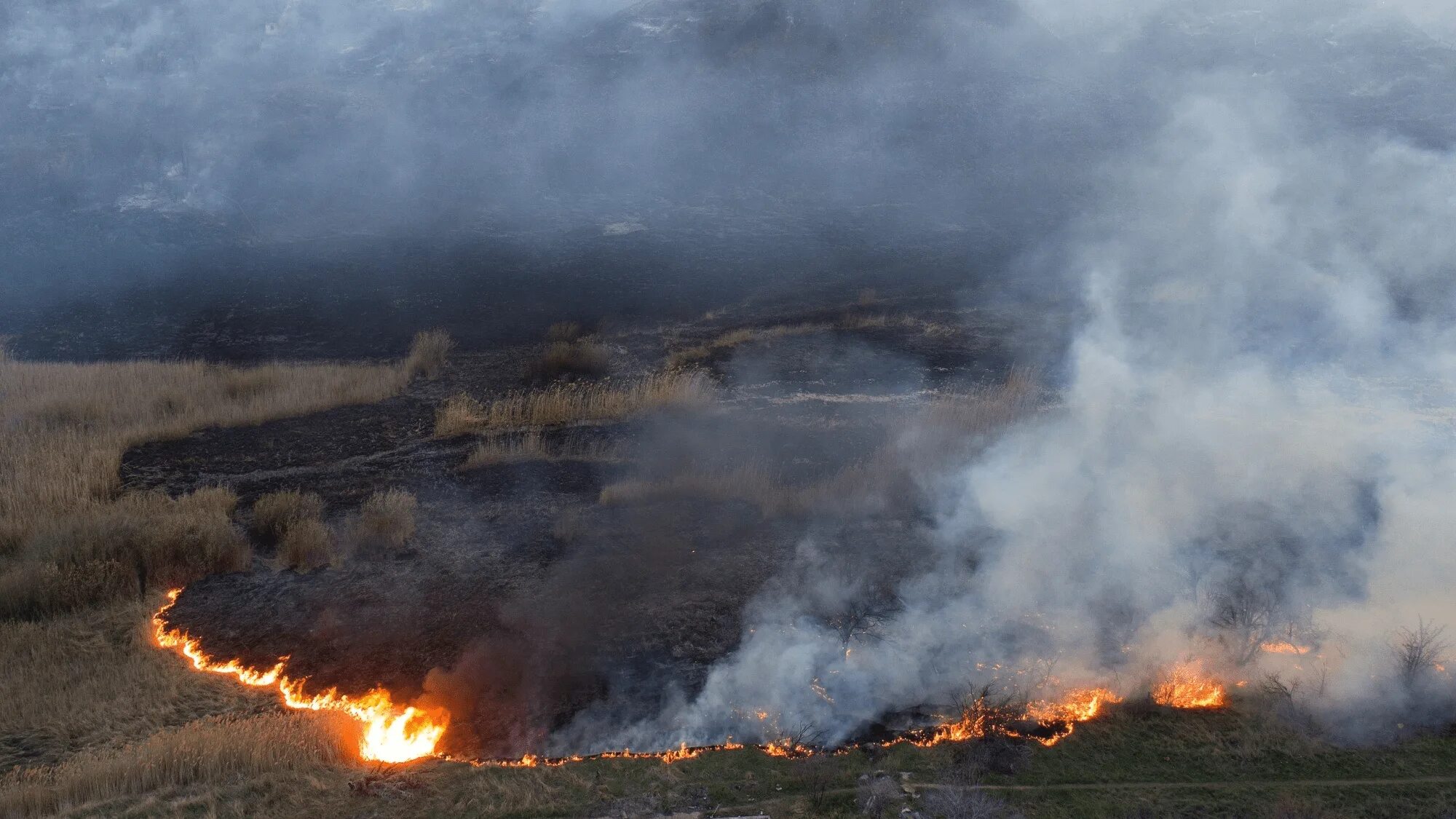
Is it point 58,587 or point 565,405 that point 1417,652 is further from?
point 58,587

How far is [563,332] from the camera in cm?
1412

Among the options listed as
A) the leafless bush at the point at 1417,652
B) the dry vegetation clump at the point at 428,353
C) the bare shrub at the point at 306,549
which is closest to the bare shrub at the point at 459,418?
the dry vegetation clump at the point at 428,353

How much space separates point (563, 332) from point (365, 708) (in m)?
8.58

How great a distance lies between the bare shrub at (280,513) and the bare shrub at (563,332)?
5.62m

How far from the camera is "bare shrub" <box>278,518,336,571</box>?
7.96m

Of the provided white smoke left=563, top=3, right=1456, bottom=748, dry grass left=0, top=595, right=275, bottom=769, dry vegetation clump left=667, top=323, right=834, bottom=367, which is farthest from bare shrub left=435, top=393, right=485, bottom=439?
white smoke left=563, top=3, right=1456, bottom=748

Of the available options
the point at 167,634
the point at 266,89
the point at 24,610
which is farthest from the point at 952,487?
the point at 266,89

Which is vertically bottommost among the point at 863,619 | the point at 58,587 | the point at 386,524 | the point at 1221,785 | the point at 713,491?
the point at 1221,785

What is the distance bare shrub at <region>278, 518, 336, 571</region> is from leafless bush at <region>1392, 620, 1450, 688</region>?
856 cm

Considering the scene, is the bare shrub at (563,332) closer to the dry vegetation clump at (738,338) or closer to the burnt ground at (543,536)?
the burnt ground at (543,536)

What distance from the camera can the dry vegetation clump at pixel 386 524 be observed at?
8.23 meters

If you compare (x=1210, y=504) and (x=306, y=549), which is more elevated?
(x=1210, y=504)

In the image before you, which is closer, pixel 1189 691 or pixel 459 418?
pixel 1189 691

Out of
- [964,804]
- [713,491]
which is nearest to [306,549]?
[713,491]
